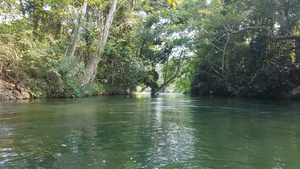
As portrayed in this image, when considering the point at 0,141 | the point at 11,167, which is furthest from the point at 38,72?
the point at 11,167

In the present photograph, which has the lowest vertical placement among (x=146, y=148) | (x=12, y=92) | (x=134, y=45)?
(x=146, y=148)

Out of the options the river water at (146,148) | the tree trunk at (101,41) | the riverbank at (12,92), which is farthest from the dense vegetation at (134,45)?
the river water at (146,148)

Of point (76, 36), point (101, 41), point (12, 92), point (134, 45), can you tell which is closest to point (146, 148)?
point (12, 92)

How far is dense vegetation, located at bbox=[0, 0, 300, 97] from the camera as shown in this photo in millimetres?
13328

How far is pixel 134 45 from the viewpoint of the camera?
25391mm

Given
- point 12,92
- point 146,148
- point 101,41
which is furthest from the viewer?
point 101,41

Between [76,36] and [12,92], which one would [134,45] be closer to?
[76,36]

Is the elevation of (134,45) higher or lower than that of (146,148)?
higher

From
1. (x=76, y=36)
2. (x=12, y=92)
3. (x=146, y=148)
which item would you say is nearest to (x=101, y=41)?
(x=76, y=36)

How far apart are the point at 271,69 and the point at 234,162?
20772 millimetres

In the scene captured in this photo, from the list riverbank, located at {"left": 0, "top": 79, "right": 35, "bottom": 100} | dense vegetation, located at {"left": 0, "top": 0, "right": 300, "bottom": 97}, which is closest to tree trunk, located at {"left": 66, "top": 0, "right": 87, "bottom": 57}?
dense vegetation, located at {"left": 0, "top": 0, "right": 300, "bottom": 97}

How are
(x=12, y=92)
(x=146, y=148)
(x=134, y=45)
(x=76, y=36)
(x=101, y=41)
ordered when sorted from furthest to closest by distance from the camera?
(x=134, y=45)
(x=101, y=41)
(x=76, y=36)
(x=12, y=92)
(x=146, y=148)

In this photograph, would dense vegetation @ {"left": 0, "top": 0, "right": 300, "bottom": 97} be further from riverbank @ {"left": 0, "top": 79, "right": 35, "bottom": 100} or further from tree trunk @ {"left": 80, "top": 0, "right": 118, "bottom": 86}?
riverbank @ {"left": 0, "top": 79, "right": 35, "bottom": 100}

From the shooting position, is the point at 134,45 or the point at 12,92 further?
the point at 134,45
